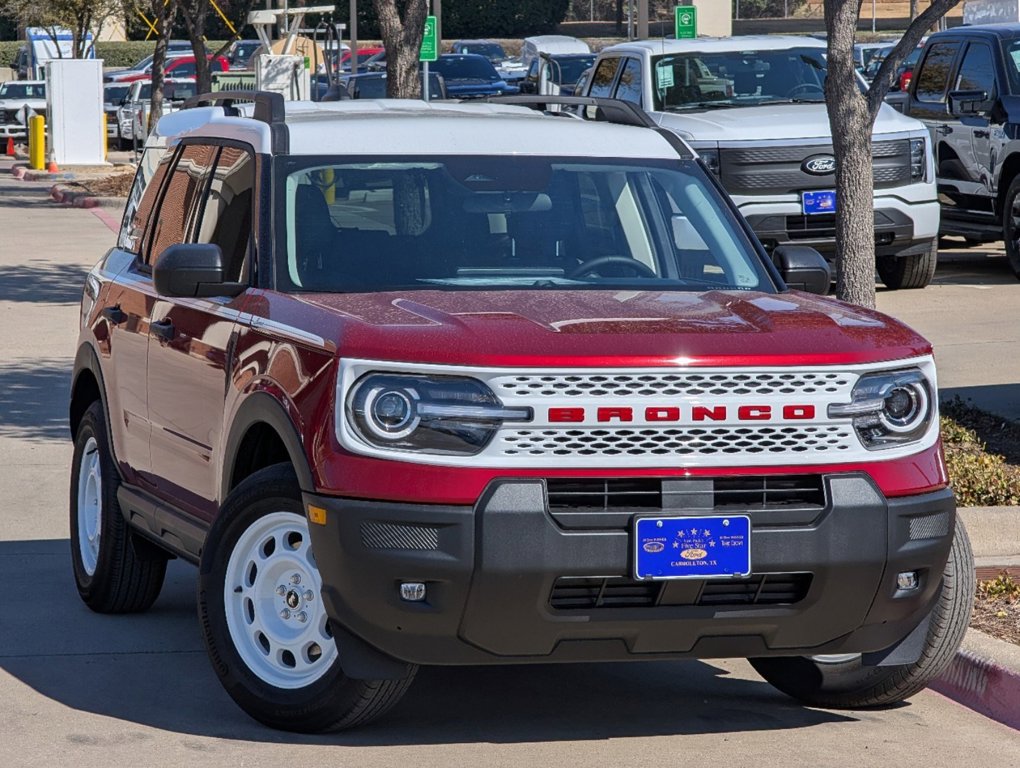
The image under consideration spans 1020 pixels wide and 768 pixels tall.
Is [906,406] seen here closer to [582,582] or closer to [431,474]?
[582,582]

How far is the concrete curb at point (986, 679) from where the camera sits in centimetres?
571

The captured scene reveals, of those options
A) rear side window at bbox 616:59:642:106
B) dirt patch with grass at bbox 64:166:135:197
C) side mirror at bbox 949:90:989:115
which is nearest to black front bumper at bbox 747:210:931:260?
side mirror at bbox 949:90:989:115

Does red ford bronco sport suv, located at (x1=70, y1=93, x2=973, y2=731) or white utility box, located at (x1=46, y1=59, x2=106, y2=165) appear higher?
white utility box, located at (x1=46, y1=59, x2=106, y2=165)

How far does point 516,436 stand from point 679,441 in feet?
1.38

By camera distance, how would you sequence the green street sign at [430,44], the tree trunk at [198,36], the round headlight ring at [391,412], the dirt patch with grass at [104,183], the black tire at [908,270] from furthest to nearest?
the dirt patch with grass at [104,183], the tree trunk at [198,36], the green street sign at [430,44], the black tire at [908,270], the round headlight ring at [391,412]

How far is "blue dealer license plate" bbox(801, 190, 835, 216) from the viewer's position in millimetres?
14789

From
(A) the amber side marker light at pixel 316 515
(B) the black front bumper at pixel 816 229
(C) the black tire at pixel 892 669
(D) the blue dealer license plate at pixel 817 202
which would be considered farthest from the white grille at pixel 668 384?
(D) the blue dealer license plate at pixel 817 202

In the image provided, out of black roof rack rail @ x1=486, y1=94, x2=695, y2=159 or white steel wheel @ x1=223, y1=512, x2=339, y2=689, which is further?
black roof rack rail @ x1=486, y1=94, x2=695, y2=159

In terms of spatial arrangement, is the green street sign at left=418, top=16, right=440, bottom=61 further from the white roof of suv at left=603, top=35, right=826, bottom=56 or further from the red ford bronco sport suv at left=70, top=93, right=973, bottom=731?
the red ford bronco sport suv at left=70, top=93, right=973, bottom=731

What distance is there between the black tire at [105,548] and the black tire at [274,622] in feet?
5.09

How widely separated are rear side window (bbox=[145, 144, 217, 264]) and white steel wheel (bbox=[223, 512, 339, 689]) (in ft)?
5.49

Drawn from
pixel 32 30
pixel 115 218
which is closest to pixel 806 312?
pixel 115 218

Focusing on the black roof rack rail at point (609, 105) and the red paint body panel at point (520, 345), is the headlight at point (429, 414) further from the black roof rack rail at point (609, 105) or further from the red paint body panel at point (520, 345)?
the black roof rack rail at point (609, 105)

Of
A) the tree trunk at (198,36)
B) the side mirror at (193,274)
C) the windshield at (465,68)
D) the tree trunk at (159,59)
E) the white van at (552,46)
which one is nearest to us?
the side mirror at (193,274)
